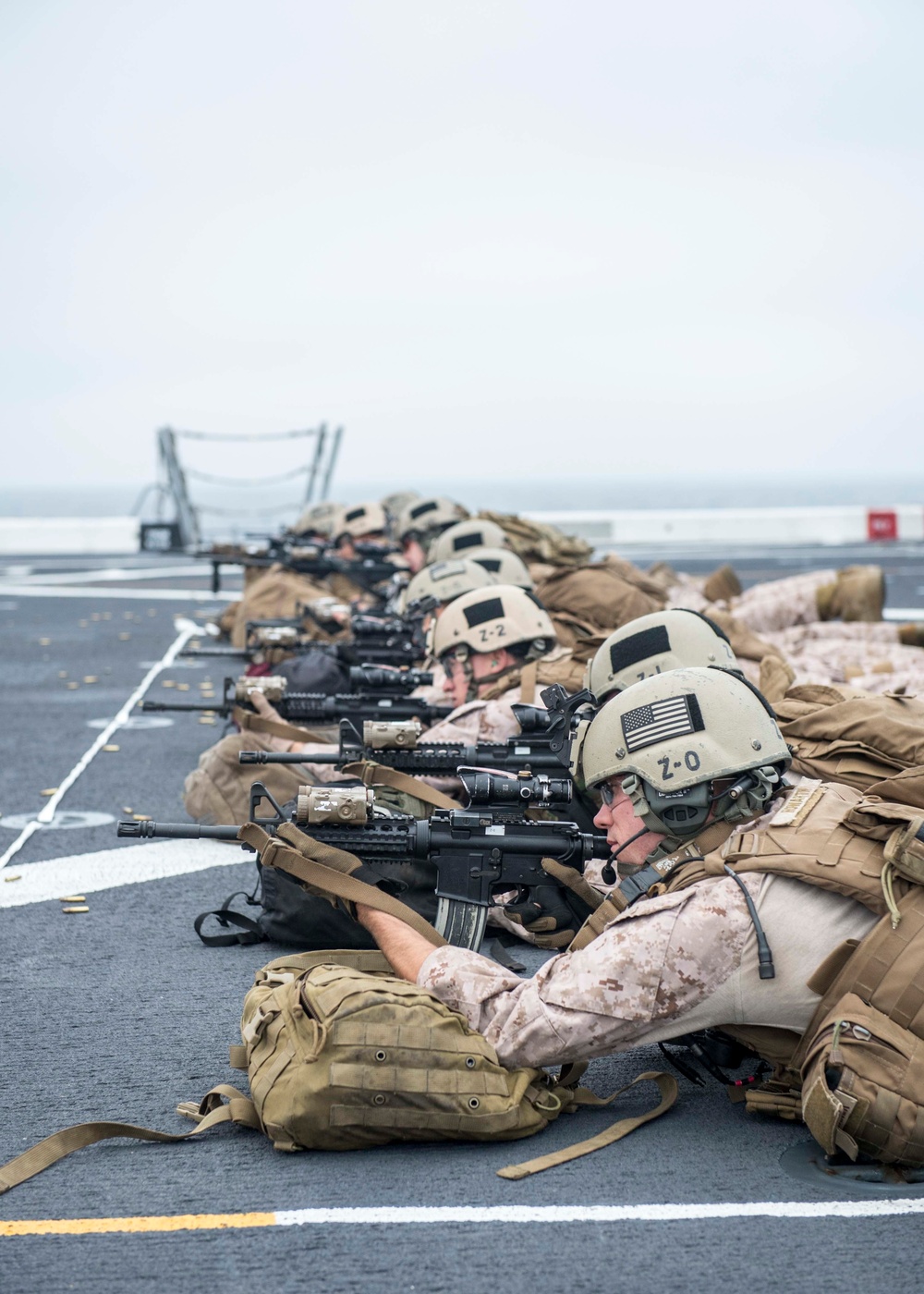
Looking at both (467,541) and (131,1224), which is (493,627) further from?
(467,541)

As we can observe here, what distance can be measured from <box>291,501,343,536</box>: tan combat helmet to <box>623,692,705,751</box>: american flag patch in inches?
464

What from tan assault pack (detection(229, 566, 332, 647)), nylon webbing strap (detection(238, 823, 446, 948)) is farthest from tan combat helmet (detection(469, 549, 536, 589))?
nylon webbing strap (detection(238, 823, 446, 948))

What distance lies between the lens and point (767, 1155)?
10.7ft

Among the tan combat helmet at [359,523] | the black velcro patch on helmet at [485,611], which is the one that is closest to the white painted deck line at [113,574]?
the tan combat helmet at [359,523]

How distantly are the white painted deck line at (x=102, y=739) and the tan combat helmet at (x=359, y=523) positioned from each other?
76.7 inches

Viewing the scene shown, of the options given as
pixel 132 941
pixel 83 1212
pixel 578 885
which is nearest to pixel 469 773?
pixel 578 885

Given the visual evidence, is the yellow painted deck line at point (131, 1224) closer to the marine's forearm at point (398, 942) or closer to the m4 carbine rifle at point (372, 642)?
the marine's forearm at point (398, 942)

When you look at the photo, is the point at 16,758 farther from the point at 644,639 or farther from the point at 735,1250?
the point at 735,1250

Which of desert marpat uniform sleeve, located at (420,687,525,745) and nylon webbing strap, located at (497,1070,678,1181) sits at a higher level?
desert marpat uniform sleeve, located at (420,687,525,745)

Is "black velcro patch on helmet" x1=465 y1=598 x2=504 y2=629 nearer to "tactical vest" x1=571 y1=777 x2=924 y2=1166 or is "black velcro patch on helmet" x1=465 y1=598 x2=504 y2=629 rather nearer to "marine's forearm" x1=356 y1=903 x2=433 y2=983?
"marine's forearm" x1=356 y1=903 x2=433 y2=983

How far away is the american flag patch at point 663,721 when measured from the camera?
11.5 ft

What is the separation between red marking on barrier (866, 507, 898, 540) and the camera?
88.7 ft

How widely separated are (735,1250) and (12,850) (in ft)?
14.2

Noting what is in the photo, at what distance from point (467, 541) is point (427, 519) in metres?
2.38
